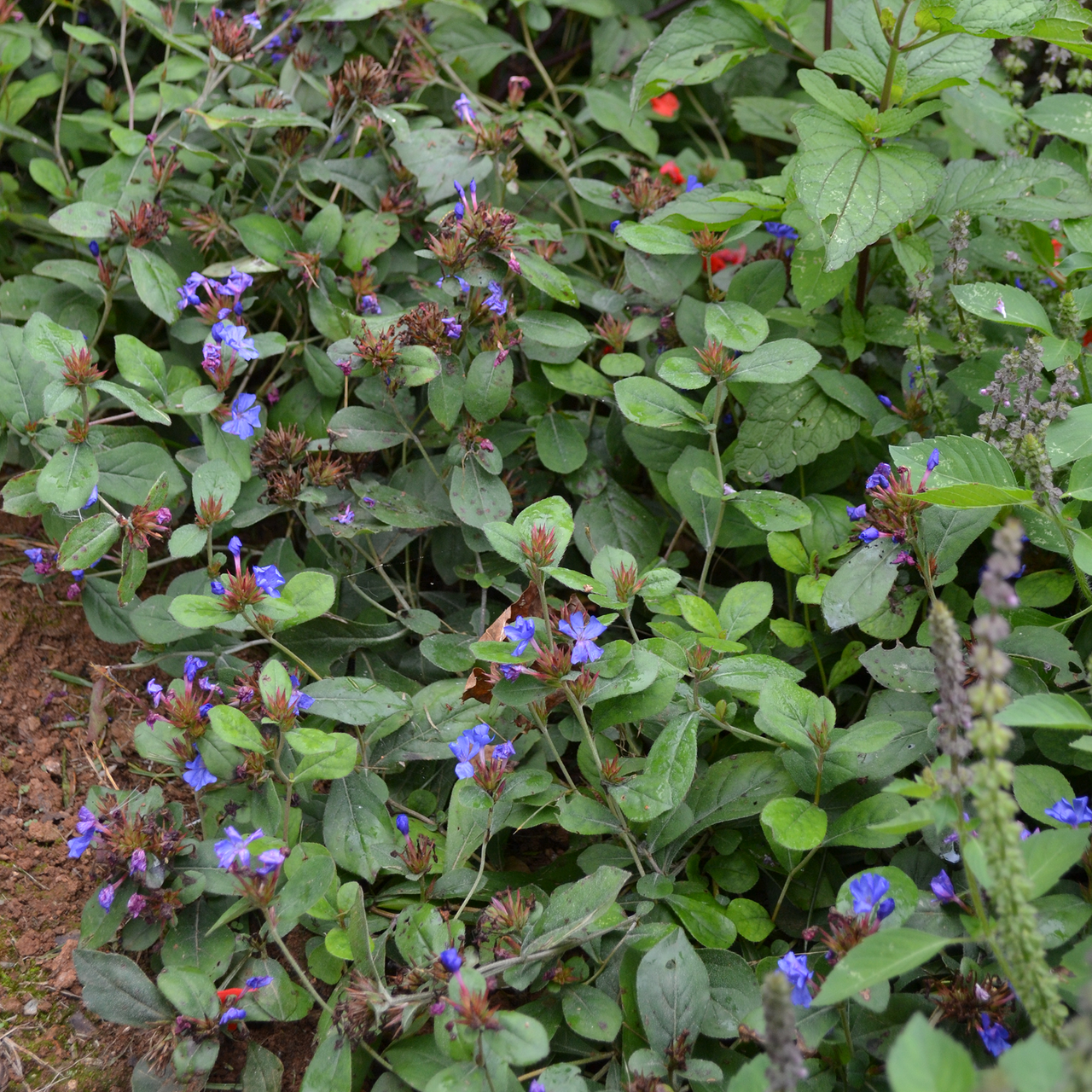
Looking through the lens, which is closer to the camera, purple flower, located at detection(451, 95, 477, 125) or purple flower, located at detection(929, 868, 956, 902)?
purple flower, located at detection(929, 868, 956, 902)

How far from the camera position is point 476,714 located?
1815 mm

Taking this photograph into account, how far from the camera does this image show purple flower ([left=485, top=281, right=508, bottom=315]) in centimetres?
201

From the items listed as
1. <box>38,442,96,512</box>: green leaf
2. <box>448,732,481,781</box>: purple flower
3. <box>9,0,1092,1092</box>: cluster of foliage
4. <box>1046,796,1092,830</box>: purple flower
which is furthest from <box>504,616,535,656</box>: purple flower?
<box>38,442,96,512</box>: green leaf

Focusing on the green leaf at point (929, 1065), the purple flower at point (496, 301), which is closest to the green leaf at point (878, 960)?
the green leaf at point (929, 1065)

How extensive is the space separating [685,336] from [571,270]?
48 centimetres

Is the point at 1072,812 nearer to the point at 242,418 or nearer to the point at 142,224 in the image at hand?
the point at 242,418

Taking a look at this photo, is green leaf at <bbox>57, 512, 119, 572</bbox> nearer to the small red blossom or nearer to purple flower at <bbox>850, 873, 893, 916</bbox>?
purple flower at <bbox>850, 873, 893, 916</bbox>

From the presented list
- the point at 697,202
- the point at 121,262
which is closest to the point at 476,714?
the point at 697,202

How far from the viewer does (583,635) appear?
1500 millimetres

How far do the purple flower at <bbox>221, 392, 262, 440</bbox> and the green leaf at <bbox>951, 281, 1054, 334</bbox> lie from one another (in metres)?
1.37

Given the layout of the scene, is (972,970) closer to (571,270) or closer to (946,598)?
(946,598)

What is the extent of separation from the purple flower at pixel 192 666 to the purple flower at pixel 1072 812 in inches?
55.4

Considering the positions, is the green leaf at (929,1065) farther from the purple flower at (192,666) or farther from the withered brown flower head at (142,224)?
the withered brown flower head at (142,224)

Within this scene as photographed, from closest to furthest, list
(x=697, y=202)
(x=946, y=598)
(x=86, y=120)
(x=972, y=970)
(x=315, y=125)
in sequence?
(x=972, y=970) < (x=946, y=598) < (x=697, y=202) < (x=315, y=125) < (x=86, y=120)
